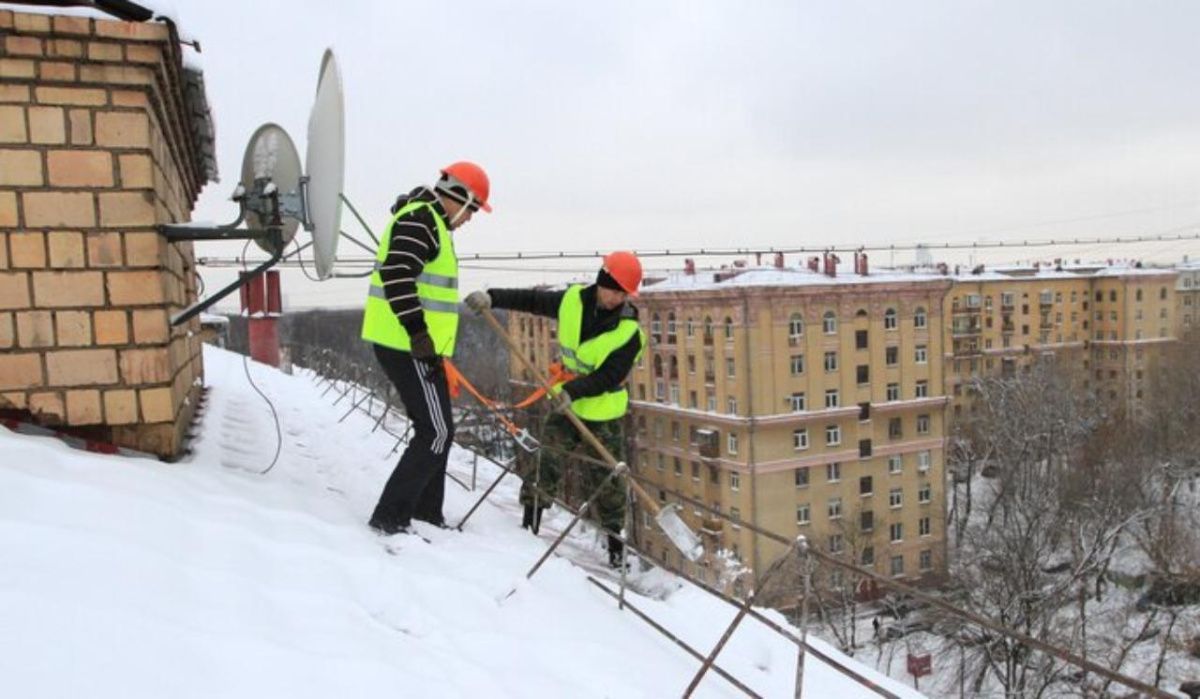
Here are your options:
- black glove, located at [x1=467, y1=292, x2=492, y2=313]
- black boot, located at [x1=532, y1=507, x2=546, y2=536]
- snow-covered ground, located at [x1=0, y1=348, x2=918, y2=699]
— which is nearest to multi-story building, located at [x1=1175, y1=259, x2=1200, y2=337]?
black boot, located at [x1=532, y1=507, x2=546, y2=536]

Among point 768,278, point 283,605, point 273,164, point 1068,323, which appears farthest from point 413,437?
point 1068,323

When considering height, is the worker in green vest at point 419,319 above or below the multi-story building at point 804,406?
above

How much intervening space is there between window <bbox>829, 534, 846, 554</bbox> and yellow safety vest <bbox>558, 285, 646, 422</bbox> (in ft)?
92.6

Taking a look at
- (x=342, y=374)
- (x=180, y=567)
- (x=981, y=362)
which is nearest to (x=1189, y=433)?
(x=981, y=362)

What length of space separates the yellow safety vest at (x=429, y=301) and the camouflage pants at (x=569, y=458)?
139cm

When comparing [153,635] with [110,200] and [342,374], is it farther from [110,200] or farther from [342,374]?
[342,374]

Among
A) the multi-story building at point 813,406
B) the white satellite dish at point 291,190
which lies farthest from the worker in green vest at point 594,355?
the multi-story building at point 813,406

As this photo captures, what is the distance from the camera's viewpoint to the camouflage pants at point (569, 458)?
5512 mm

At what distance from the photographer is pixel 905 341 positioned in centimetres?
3369

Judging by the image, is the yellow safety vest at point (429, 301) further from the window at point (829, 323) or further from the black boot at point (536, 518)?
the window at point (829, 323)

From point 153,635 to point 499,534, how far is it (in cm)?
276

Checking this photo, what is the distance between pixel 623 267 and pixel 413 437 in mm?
1706

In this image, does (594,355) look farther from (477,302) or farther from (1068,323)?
(1068,323)

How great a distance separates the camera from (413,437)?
4.21 metres
